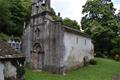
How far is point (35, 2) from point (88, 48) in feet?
41.3

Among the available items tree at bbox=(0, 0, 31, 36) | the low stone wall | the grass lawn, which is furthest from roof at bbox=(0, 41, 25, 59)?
tree at bbox=(0, 0, 31, 36)

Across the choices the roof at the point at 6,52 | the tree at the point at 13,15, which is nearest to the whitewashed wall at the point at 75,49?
the roof at the point at 6,52

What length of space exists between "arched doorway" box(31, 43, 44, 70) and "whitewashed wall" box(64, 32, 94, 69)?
361cm

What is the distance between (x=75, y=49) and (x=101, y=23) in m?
23.2

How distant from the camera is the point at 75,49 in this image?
113ft

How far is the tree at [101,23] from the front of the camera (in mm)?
54094

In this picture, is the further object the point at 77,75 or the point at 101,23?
the point at 101,23

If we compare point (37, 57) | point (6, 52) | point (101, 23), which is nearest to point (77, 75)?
point (37, 57)

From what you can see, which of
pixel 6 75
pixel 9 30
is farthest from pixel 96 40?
pixel 6 75

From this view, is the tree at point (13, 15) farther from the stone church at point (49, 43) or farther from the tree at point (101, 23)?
the tree at point (101, 23)

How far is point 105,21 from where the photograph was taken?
56.0m

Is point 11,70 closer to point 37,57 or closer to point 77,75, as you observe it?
point 77,75

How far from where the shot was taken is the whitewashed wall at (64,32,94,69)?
104 feet

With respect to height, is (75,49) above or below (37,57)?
above
